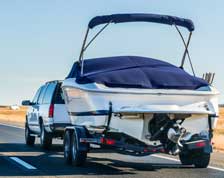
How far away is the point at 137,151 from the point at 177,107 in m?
1.12

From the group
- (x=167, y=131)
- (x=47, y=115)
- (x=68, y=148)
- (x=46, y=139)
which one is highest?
(x=167, y=131)

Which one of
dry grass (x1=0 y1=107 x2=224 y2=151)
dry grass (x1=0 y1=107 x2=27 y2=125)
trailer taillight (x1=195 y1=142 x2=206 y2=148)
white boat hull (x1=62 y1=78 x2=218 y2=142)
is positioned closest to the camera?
white boat hull (x1=62 y1=78 x2=218 y2=142)

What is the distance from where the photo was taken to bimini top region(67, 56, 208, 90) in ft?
40.3

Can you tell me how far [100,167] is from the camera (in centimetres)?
1345

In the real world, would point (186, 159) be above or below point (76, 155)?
below

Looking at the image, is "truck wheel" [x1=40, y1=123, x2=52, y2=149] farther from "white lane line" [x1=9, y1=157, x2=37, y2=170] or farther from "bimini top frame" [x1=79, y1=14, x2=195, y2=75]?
"bimini top frame" [x1=79, y1=14, x2=195, y2=75]

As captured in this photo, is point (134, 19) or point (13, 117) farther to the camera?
point (13, 117)

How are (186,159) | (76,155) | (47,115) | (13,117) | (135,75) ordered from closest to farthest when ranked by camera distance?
(135,75)
(76,155)
(186,159)
(47,115)
(13,117)

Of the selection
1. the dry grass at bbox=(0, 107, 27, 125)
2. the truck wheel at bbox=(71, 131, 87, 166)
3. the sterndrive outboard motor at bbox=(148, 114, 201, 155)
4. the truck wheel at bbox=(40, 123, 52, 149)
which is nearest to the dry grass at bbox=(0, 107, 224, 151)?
the dry grass at bbox=(0, 107, 27, 125)

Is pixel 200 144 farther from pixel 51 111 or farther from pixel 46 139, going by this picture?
pixel 46 139

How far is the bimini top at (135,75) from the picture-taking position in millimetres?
12281

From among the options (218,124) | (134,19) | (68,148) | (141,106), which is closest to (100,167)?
(68,148)

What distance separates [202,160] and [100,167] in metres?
2.16

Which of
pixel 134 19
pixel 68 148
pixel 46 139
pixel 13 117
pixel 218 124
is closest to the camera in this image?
pixel 134 19
